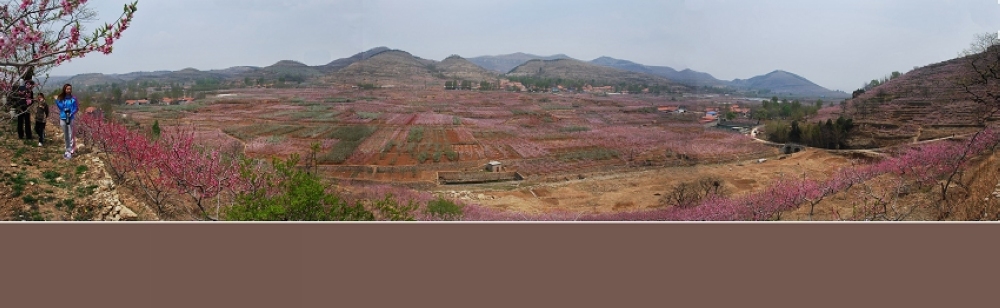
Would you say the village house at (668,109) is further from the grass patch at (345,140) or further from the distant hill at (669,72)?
the grass patch at (345,140)

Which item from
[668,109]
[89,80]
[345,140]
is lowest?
[345,140]

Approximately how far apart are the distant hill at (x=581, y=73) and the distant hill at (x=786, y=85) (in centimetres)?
112

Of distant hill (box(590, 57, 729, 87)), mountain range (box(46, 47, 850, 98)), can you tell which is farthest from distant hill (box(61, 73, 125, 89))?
distant hill (box(590, 57, 729, 87))

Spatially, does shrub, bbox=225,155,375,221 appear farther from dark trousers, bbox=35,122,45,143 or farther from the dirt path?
dark trousers, bbox=35,122,45,143

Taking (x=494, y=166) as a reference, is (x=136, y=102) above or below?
above

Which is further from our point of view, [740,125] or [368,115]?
[740,125]

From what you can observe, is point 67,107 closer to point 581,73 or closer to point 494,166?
point 494,166

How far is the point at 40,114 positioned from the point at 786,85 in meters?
8.92

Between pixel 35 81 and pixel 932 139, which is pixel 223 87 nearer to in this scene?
pixel 35 81

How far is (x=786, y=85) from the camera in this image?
6211mm

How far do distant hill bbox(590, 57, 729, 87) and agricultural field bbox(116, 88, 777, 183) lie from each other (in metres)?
0.37

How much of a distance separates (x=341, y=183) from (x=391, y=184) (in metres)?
0.57

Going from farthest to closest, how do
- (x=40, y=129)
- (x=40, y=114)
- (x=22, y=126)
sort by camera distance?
1. (x=22, y=126)
2. (x=40, y=129)
3. (x=40, y=114)

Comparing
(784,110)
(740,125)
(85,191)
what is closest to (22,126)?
(85,191)
